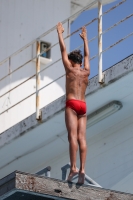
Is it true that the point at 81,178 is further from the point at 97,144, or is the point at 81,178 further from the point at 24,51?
the point at 24,51

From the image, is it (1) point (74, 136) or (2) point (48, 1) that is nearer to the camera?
(1) point (74, 136)

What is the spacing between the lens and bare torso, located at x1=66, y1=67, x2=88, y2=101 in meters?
7.39

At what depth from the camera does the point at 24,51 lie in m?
11.4

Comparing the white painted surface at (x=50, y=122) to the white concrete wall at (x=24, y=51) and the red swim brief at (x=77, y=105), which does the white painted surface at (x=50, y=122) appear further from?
the red swim brief at (x=77, y=105)

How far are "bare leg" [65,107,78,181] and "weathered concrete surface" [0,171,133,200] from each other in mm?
149

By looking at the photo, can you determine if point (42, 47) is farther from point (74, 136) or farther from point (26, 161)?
point (74, 136)

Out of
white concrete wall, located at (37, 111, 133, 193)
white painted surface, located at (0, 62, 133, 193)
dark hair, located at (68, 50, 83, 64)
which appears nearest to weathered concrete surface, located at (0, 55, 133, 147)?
white painted surface, located at (0, 62, 133, 193)

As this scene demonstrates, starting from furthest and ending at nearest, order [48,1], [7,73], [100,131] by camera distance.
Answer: [48,1], [7,73], [100,131]

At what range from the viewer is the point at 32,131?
377 inches

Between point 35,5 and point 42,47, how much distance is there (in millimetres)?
676

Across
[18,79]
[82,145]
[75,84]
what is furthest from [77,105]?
[18,79]

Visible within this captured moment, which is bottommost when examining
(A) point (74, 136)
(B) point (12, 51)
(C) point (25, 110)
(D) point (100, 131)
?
(A) point (74, 136)

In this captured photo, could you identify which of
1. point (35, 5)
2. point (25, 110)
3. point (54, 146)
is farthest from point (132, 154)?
point (35, 5)

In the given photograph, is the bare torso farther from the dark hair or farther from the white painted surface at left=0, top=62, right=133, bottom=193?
the white painted surface at left=0, top=62, right=133, bottom=193
